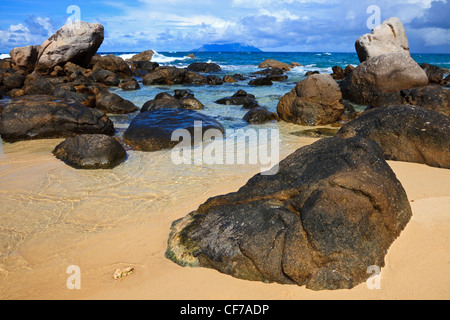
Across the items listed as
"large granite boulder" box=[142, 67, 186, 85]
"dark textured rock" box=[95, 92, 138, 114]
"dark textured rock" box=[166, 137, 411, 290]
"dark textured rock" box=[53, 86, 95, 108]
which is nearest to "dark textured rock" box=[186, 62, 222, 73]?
"large granite boulder" box=[142, 67, 186, 85]

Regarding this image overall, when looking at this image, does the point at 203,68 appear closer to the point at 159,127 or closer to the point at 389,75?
the point at 389,75

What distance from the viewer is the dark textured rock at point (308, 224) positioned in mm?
2686

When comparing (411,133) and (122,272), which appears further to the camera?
(411,133)

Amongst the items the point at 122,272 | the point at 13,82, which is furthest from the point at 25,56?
the point at 122,272

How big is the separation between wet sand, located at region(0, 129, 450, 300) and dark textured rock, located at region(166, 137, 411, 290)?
0.37ft

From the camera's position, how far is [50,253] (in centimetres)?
370

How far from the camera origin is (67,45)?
23.1 m

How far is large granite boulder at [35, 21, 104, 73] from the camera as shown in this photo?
22719 mm

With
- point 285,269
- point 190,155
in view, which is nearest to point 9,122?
point 190,155

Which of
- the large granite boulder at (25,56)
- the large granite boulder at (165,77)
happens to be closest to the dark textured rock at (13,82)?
the large granite boulder at (165,77)

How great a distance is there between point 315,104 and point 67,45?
19656mm

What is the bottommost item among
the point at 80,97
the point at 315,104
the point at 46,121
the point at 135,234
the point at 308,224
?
the point at 135,234

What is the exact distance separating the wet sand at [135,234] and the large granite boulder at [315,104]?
15.3ft

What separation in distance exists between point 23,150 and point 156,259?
576 cm
